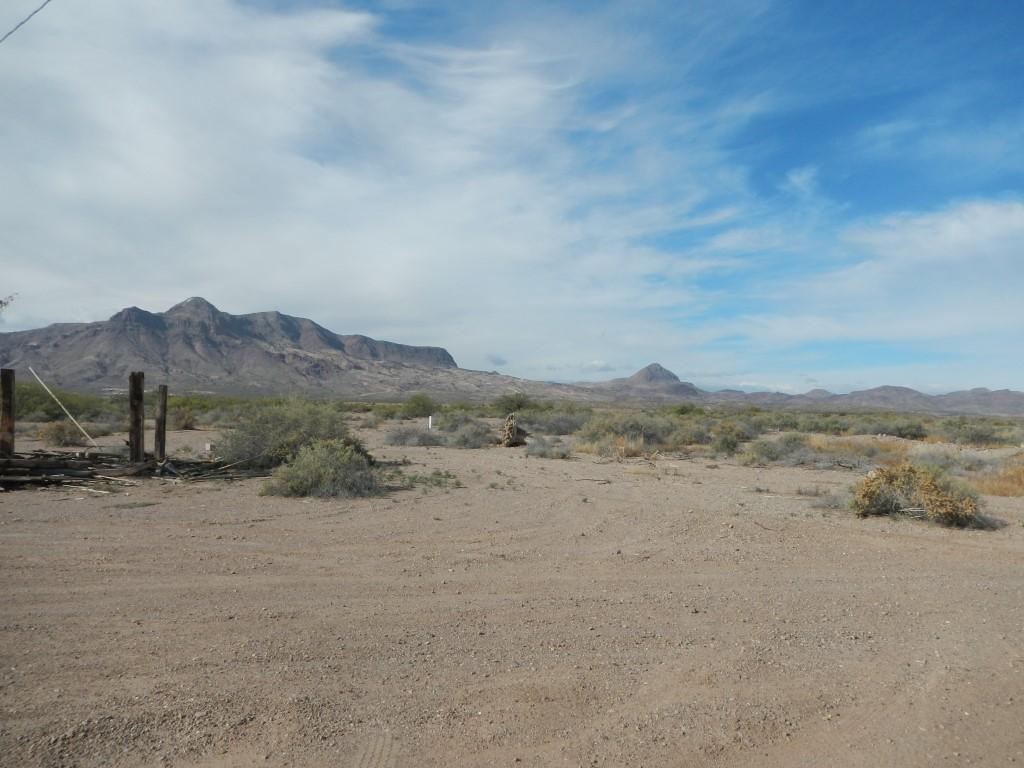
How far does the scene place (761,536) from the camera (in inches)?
415

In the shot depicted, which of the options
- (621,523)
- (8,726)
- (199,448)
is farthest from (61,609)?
(199,448)

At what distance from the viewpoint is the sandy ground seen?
167 inches

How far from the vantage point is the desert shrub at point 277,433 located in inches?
668

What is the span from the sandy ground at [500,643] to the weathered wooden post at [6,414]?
5.48 metres

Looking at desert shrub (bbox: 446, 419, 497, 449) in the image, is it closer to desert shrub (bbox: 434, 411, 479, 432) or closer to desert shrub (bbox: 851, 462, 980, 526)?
desert shrub (bbox: 434, 411, 479, 432)

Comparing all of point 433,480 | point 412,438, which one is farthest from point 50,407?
point 433,480

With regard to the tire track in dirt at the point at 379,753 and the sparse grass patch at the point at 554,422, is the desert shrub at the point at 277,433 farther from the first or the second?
the sparse grass patch at the point at 554,422

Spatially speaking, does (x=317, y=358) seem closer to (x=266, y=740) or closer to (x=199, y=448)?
(x=199, y=448)

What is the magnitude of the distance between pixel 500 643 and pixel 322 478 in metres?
8.64

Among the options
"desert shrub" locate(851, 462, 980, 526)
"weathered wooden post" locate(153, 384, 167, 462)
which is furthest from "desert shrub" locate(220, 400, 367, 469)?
"desert shrub" locate(851, 462, 980, 526)

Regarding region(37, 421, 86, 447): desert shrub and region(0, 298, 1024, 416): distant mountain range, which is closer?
region(37, 421, 86, 447): desert shrub

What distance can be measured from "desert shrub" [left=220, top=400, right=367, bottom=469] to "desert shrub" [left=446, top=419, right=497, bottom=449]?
999 cm

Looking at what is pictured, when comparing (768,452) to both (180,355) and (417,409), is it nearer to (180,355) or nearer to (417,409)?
(417,409)

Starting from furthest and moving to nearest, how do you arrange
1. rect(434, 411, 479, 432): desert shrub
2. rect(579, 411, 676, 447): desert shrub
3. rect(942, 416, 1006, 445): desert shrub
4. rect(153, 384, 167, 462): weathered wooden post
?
rect(434, 411, 479, 432): desert shrub
rect(942, 416, 1006, 445): desert shrub
rect(579, 411, 676, 447): desert shrub
rect(153, 384, 167, 462): weathered wooden post
